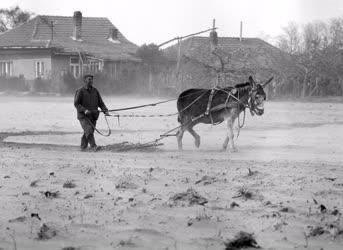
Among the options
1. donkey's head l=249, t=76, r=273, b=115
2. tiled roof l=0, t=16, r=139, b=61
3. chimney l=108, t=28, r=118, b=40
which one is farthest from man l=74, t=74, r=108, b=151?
chimney l=108, t=28, r=118, b=40

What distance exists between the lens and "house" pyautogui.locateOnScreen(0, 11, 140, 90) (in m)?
53.4

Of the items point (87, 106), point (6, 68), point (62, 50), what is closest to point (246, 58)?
point (62, 50)

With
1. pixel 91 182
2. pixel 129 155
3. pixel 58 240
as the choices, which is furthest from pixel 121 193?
pixel 129 155

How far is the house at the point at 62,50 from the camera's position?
53375 millimetres

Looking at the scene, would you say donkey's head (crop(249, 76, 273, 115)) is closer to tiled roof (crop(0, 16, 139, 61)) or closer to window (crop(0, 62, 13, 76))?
tiled roof (crop(0, 16, 139, 61))

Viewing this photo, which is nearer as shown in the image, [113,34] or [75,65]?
[75,65]

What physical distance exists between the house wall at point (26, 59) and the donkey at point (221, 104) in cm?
3791

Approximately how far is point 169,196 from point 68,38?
48897mm

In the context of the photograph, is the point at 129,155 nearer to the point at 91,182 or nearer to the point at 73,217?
the point at 91,182

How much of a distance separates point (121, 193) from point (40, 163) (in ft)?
11.5

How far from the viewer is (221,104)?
17141mm

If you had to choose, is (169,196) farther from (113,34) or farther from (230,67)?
(113,34)

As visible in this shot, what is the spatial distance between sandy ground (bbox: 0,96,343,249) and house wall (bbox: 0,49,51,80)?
122 feet

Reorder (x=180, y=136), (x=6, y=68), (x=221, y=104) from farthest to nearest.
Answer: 1. (x=6, y=68)
2. (x=180, y=136)
3. (x=221, y=104)
